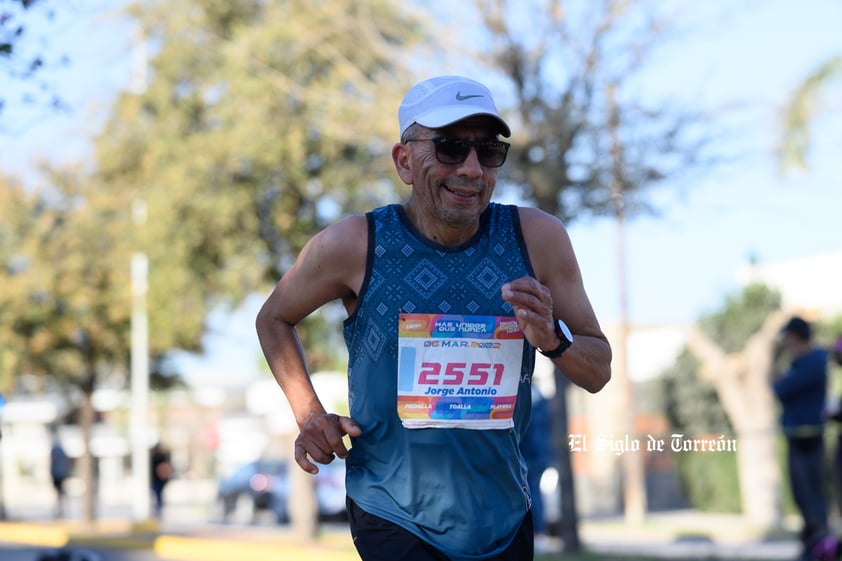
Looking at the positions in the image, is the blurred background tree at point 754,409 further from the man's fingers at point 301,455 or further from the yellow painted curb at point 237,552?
the man's fingers at point 301,455

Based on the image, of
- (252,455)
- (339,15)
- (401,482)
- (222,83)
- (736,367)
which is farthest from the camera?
(252,455)

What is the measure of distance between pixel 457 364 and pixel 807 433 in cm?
709

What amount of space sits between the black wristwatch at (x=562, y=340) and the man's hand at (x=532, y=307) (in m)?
0.05

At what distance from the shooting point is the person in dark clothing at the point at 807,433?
10.0 meters

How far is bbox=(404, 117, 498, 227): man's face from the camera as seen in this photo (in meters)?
3.64

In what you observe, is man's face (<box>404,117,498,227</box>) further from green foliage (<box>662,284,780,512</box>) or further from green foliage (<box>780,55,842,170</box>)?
green foliage (<box>662,284,780,512</box>)

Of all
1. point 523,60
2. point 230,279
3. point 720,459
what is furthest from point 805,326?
point 720,459

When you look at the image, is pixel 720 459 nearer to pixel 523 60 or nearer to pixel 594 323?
pixel 523 60

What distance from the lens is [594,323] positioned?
375cm

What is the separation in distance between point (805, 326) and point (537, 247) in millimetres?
7093

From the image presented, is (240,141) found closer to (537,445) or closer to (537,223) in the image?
(537,445)

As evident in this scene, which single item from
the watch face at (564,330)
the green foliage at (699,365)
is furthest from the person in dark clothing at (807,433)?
the green foliage at (699,365)

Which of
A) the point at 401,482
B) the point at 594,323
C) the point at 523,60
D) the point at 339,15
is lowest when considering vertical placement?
the point at 401,482

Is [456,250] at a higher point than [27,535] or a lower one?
higher
